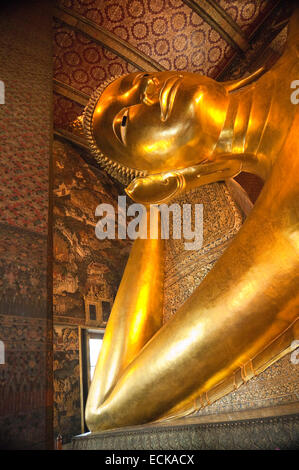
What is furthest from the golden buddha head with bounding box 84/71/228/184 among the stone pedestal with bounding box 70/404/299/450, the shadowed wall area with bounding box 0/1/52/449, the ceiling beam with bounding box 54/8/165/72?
the ceiling beam with bounding box 54/8/165/72

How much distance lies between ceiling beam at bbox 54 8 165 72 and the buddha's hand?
186 cm

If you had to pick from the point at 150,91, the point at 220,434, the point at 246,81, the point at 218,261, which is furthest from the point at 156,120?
the point at 220,434

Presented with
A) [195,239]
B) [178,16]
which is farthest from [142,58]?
[195,239]

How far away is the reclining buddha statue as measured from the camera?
3.45ft

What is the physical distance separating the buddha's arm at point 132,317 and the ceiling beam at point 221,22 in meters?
2.00

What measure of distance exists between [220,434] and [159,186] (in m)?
0.93

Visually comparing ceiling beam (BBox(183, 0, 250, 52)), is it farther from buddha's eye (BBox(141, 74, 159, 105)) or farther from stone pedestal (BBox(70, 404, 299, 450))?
stone pedestal (BBox(70, 404, 299, 450))

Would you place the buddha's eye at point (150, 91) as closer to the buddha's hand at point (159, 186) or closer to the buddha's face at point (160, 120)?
the buddha's face at point (160, 120)

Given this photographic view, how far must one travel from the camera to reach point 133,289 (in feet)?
5.01

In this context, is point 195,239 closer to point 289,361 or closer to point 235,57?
point 289,361

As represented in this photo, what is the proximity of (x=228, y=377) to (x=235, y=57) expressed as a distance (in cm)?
286

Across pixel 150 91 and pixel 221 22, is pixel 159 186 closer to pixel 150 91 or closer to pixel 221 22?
pixel 150 91

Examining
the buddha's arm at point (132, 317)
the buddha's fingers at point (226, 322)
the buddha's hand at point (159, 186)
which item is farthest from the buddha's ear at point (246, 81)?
the buddha's arm at point (132, 317)
